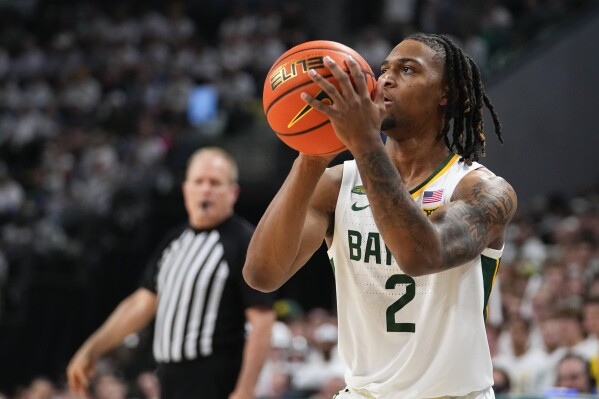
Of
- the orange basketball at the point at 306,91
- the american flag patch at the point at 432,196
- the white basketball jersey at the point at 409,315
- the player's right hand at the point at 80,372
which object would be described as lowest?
the player's right hand at the point at 80,372

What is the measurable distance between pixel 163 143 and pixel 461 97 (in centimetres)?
1272

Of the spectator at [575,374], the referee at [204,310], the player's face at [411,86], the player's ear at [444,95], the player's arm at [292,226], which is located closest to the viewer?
the player's arm at [292,226]

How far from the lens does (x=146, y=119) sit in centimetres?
1661

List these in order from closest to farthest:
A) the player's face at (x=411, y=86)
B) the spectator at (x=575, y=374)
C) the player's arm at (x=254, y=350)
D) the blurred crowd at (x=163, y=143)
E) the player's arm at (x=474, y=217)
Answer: the player's arm at (x=474, y=217)
the player's face at (x=411, y=86)
the player's arm at (x=254, y=350)
the spectator at (x=575, y=374)
the blurred crowd at (x=163, y=143)

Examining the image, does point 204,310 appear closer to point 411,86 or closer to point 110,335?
point 110,335

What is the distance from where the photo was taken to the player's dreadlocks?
3602 millimetres

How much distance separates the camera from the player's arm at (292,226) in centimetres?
335

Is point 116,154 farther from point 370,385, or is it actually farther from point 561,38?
point 370,385

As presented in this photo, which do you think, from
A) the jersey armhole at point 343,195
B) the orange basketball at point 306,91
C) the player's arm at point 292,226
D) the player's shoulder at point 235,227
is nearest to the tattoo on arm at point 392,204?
the orange basketball at point 306,91

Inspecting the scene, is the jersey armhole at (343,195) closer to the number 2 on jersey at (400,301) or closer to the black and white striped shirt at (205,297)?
the number 2 on jersey at (400,301)

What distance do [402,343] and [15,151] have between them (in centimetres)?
1509

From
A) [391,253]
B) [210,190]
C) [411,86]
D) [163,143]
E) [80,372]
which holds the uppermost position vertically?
[163,143]

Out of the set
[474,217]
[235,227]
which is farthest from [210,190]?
[474,217]

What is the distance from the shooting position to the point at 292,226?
3.39 meters
